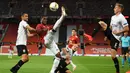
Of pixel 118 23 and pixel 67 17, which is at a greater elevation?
pixel 118 23

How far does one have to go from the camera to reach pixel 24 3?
48.1 metres

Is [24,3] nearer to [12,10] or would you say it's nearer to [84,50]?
[12,10]

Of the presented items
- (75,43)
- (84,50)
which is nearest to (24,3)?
(84,50)

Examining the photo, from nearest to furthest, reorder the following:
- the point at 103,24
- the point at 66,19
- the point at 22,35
Answer: the point at 103,24, the point at 22,35, the point at 66,19

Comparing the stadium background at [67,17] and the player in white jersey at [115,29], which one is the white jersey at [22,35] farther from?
the stadium background at [67,17]

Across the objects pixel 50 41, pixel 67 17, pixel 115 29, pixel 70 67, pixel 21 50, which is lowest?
pixel 67 17

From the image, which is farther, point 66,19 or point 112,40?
point 66,19

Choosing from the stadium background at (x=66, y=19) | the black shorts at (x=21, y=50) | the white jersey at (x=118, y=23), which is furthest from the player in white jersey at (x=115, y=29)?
the stadium background at (x=66, y=19)

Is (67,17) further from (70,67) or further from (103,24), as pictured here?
(103,24)

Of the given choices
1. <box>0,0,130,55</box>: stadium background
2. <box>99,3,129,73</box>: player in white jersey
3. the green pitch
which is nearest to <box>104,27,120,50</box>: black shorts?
<box>99,3,129,73</box>: player in white jersey

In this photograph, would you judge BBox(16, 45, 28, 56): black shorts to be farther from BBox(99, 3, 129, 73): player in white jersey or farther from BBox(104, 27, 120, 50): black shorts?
BBox(104, 27, 120, 50): black shorts

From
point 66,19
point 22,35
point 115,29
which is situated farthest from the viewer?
point 66,19

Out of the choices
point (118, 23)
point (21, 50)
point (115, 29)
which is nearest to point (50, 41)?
point (21, 50)

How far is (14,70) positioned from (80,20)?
33943mm
